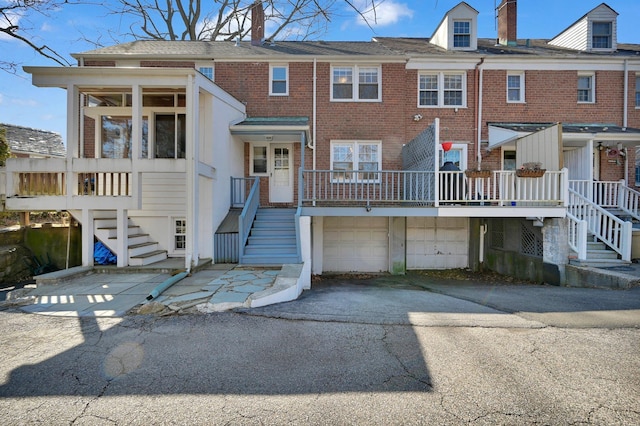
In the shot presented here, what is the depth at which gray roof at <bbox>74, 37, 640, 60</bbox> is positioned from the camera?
11.0 m

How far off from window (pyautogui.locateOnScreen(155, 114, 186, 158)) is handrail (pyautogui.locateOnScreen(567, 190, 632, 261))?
10.9 metres

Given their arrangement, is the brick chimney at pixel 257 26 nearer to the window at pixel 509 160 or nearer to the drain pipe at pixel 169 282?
the drain pipe at pixel 169 282

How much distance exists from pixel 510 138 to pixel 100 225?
40.4 ft

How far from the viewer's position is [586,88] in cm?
1180

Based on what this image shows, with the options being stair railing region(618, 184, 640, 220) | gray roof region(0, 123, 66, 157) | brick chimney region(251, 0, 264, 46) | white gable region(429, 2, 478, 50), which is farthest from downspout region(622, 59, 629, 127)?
gray roof region(0, 123, 66, 157)

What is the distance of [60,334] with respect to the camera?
13.8 feet

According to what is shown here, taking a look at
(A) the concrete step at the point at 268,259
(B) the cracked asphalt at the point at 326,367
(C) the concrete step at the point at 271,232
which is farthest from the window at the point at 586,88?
(A) the concrete step at the point at 268,259

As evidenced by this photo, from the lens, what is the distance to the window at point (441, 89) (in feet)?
38.1

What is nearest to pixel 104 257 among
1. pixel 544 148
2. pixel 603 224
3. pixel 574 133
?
pixel 544 148

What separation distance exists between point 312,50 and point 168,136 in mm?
6226

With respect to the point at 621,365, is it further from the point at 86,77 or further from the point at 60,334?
the point at 86,77

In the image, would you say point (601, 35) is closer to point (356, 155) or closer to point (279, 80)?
point (356, 155)

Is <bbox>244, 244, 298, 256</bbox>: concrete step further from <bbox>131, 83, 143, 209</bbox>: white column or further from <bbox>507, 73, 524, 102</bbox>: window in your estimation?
<bbox>507, 73, 524, 102</bbox>: window

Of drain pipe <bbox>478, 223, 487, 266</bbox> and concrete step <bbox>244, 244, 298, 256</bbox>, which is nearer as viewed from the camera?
concrete step <bbox>244, 244, 298, 256</bbox>
